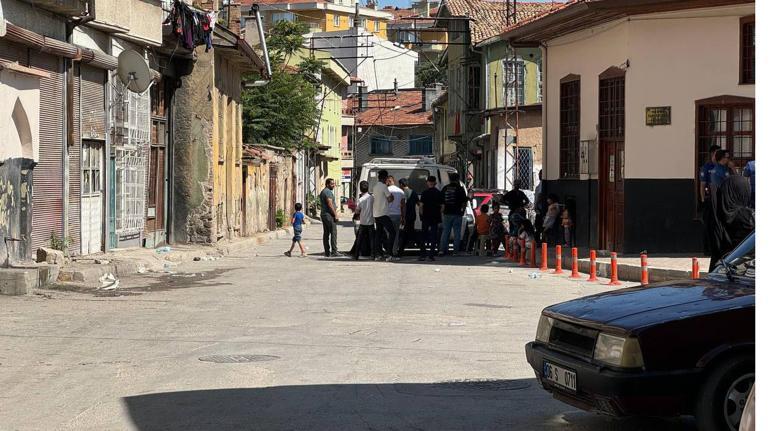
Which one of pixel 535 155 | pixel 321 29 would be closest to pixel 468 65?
pixel 535 155

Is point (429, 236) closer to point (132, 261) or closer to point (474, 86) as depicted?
point (132, 261)

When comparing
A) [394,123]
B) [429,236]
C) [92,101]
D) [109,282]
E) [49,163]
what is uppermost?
[394,123]

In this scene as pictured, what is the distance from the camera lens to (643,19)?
2333 cm

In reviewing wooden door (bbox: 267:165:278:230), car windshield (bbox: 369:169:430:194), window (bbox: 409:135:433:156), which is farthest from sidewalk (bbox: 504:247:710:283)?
window (bbox: 409:135:433:156)

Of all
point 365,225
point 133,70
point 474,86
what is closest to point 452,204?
point 365,225

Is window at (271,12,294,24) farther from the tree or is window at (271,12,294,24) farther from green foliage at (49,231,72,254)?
green foliage at (49,231,72,254)

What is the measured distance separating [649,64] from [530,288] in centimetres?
719

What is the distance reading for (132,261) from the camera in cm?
2045

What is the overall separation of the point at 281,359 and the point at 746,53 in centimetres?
1498

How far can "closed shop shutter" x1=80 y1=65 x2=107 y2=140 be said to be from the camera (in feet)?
69.6

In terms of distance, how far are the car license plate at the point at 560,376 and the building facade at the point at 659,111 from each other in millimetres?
16032

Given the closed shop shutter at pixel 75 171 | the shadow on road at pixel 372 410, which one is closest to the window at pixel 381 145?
the closed shop shutter at pixel 75 171

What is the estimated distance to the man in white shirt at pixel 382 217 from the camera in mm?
24859

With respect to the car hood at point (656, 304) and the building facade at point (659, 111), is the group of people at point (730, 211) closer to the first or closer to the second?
A: the building facade at point (659, 111)
